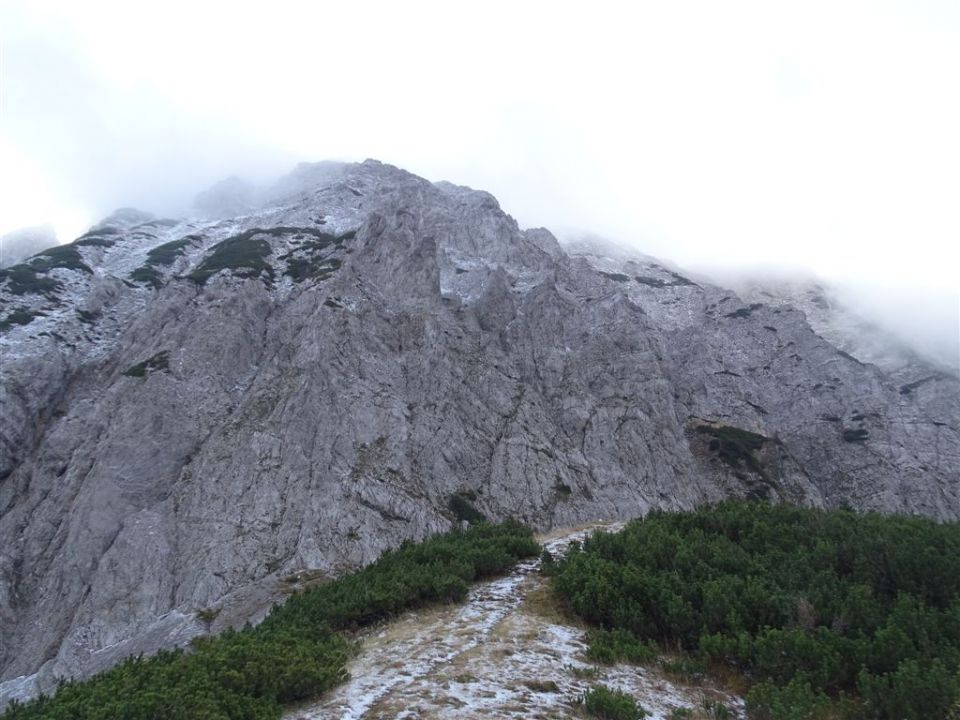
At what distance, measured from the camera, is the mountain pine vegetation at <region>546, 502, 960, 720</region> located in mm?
8742

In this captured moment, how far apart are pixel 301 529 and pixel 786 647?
48288 mm

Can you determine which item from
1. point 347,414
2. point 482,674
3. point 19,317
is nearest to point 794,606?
point 482,674

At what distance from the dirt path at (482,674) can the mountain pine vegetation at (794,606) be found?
57 cm

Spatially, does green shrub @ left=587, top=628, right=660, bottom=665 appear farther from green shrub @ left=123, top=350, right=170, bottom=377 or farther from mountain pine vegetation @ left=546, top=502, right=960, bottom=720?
green shrub @ left=123, top=350, right=170, bottom=377

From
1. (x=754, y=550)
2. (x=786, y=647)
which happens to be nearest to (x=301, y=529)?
(x=754, y=550)

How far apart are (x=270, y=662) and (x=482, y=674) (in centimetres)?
286

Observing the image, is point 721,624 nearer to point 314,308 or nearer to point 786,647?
point 786,647

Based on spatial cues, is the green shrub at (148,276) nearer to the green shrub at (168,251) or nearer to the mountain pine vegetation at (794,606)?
the green shrub at (168,251)

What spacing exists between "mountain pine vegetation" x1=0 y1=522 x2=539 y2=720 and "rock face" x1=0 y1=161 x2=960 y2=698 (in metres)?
10.8

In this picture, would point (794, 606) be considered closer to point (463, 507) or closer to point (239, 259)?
point (463, 507)

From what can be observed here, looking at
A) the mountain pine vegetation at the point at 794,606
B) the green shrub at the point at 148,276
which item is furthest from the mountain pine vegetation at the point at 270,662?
the green shrub at the point at 148,276

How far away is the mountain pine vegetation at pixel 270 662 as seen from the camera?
777cm

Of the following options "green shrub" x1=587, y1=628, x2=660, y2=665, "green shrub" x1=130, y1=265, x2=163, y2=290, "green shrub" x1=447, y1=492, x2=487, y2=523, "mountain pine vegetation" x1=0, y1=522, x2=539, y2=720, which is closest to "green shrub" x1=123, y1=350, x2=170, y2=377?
"green shrub" x1=130, y1=265, x2=163, y2=290

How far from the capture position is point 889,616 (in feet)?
33.8
